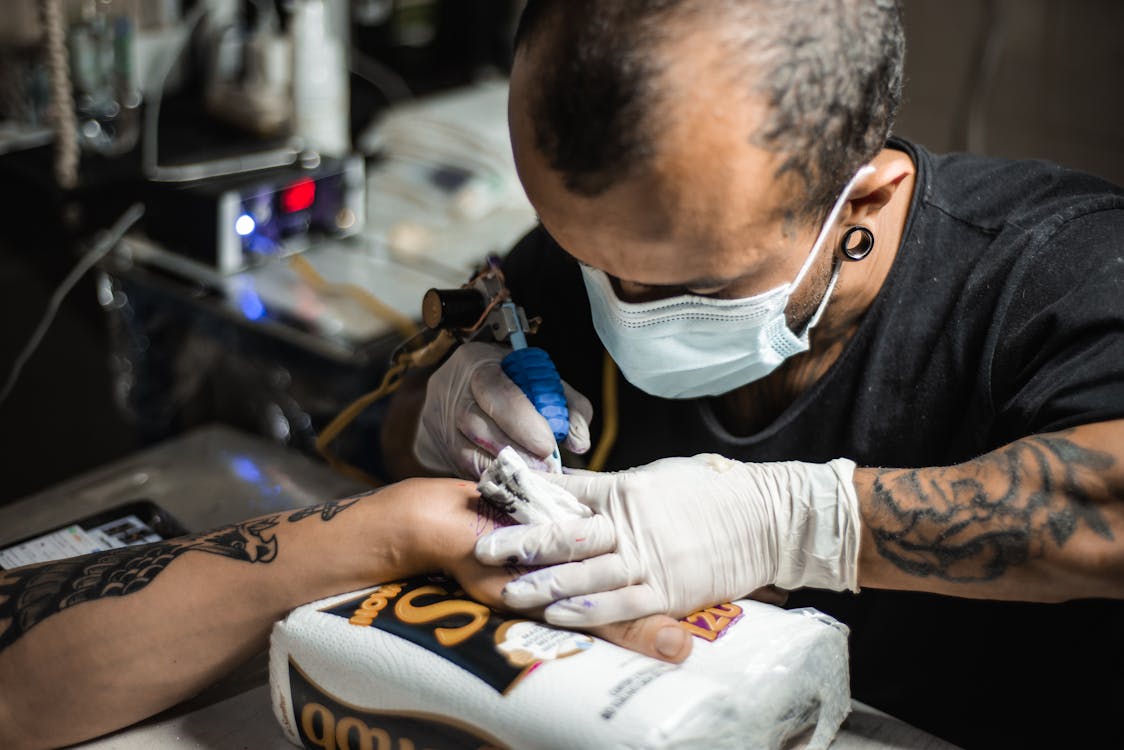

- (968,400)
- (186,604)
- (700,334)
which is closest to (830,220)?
(700,334)

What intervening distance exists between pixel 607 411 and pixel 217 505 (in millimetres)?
535

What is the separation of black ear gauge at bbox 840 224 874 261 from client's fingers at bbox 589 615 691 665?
0.45 metres

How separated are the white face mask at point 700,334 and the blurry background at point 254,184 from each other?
0.73 m

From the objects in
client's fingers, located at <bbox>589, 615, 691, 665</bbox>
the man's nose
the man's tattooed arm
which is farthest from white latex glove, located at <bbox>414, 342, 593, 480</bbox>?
the man's tattooed arm

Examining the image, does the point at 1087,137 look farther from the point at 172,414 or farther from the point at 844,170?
the point at 172,414

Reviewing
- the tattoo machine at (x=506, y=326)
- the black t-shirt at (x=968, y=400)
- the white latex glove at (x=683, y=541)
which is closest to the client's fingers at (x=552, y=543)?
the white latex glove at (x=683, y=541)

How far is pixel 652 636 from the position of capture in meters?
0.95

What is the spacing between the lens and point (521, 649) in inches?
36.9

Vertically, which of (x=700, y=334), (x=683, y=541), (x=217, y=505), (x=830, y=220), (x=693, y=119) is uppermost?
(x=693, y=119)

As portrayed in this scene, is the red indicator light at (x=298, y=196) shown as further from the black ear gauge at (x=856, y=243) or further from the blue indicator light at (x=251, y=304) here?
the black ear gauge at (x=856, y=243)

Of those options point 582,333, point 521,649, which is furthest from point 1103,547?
point 582,333

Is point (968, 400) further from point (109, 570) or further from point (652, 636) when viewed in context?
point (109, 570)

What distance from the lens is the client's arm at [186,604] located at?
106 cm

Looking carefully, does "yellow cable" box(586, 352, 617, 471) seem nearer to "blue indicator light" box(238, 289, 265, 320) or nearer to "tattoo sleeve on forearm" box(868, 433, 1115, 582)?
"tattoo sleeve on forearm" box(868, 433, 1115, 582)
